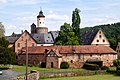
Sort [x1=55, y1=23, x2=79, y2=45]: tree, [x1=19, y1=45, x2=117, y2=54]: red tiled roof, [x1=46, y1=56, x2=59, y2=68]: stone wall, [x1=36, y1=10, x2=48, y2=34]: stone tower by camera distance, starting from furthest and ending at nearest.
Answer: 1. [x1=36, y1=10, x2=48, y2=34]: stone tower
2. [x1=55, y1=23, x2=79, y2=45]: tree
3. [x1=19, y1=45, x2=117, y2=54]: red tiled roof
4. [x1=46, y1=56, x2=59, y2=68]: stone wall

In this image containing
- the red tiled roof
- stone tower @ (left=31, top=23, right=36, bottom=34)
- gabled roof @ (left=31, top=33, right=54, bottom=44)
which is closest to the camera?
the red tiled roof

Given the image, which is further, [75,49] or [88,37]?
[88,37]

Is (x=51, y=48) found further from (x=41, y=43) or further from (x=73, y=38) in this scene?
(x=41, y=43)

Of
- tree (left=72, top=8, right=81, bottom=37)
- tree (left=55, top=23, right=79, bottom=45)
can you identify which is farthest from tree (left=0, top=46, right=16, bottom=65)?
tree (left=72, top=8, right=81, bottom=37)

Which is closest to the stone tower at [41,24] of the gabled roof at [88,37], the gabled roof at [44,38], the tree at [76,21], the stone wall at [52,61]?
the gabled roof at [44,38]

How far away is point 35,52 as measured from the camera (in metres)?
76.8

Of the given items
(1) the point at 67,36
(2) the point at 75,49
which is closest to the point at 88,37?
(1) the point at 67,36

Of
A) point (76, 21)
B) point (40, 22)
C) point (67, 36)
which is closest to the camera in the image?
point (67, 36)

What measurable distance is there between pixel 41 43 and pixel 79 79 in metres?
55.9

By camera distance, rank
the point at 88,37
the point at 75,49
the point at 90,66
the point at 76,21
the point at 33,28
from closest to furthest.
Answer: the point at 90,66
the point at 75,49
the point at 76,21
the point at 88,37
the point at 33,28

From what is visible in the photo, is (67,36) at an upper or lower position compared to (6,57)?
upper

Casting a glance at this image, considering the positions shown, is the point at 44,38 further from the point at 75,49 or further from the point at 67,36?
the point at 75,49

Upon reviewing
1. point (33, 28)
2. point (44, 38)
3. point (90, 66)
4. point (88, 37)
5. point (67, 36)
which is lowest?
point (90, 66)

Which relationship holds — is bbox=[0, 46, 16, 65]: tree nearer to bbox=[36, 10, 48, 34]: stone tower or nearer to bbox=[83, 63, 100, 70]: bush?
bbox=[83, 63, 100, 70]: bush
